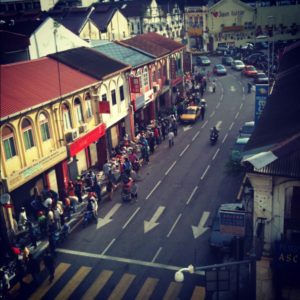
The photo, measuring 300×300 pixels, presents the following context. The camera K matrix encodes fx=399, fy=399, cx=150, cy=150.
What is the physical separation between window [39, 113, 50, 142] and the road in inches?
239

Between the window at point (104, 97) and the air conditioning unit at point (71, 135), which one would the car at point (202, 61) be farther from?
the air conditioning unit at point (71, 135)

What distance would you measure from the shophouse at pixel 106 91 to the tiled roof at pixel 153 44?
391 inches

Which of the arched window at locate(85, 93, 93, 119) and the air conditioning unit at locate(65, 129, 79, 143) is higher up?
Answer: the arched window at locate(85, 93, 93, 119)

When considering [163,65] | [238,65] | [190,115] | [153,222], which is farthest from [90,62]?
[238,65]

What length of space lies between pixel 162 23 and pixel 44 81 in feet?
238

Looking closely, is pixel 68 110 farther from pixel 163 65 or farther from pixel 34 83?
pixel 163 65

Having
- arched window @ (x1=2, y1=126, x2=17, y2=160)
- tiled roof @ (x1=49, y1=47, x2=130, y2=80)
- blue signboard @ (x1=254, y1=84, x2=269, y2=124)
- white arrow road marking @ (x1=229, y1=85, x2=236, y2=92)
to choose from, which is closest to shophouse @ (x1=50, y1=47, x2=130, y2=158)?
tiled roof @ (x1=49, y1=47, x2=130, y2=80)

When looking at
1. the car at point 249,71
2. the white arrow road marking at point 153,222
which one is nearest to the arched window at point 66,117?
the white arrow road marking at point 153,222

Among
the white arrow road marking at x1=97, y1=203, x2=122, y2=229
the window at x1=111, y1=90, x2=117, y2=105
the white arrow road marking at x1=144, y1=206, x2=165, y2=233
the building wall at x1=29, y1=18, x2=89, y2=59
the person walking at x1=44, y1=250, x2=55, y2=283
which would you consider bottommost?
the white arrow road marking at x1=97, y1=203, x2=122, y2=229

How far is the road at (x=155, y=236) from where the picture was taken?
19.2m

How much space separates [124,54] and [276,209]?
30897mm

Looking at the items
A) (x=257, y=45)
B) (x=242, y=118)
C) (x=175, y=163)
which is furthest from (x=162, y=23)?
(x=175, y=163)

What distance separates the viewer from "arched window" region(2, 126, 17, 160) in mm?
22766

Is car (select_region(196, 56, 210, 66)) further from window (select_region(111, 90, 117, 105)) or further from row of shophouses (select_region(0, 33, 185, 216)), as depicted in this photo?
window (select_region(111, 90, 117, 105))
